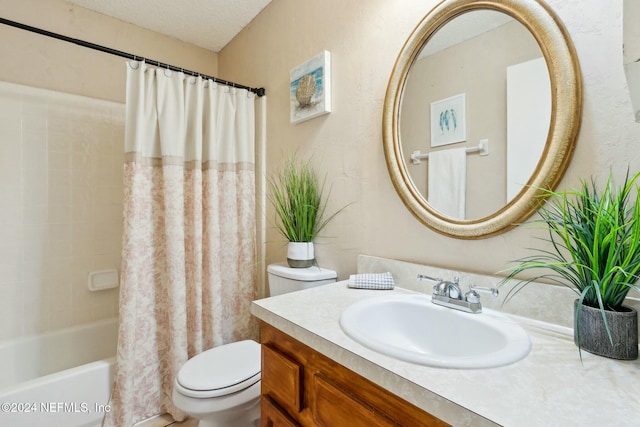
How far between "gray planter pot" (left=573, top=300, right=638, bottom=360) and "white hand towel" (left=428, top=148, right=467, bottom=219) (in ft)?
1.54

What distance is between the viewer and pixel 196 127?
1723mm

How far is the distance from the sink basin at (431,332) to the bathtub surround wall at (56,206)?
2.02m

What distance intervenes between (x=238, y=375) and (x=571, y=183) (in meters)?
1.37

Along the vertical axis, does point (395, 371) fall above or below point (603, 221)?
below

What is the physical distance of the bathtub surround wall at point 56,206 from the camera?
1.82m

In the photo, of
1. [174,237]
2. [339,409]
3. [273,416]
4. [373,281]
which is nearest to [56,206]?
[174,237]

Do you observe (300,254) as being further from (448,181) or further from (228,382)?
(448,181)

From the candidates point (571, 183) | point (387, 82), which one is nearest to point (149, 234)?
point (387, 82)

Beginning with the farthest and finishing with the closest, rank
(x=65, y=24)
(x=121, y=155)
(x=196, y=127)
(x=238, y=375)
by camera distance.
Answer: (x=121, y=155) → (x=65, y=24) → (x=196, y=127) → (x=238, y=375)

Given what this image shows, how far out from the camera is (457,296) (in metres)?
0.95

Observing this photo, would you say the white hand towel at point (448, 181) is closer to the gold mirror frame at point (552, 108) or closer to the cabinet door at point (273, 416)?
the gold mirror frame at point (552, 108)

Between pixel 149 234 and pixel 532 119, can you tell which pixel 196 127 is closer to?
pixel 149 234

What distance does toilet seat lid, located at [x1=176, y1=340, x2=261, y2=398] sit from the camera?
47.3 inches

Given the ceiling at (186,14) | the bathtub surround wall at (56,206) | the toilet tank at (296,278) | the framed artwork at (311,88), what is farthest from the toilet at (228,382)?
the ceiling at (186,14)
